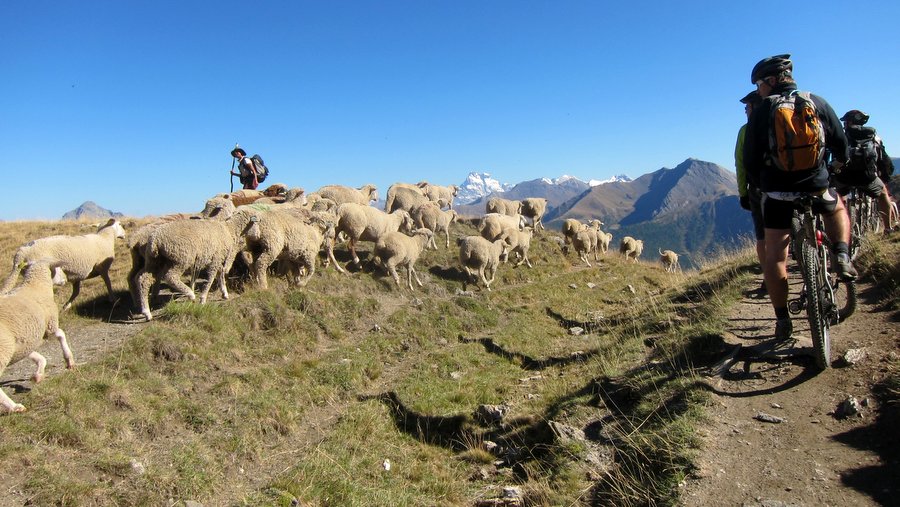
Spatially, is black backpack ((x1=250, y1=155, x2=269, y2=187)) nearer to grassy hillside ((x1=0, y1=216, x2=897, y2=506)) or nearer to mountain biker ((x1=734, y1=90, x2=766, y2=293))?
grassy hillside ((x1=0, y1=216, x2=897, y2=506))

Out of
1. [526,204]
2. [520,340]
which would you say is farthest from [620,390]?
[526,204]

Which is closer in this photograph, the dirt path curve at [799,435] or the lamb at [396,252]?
the dirt path curve at [799,435]

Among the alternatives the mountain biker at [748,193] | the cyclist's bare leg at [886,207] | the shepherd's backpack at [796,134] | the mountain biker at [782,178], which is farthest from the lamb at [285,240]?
the cyclist's bare leg at [886,207]

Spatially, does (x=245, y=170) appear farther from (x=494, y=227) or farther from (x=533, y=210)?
(x=533, y=210)

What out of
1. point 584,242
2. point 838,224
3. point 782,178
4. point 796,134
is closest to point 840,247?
point 838,224

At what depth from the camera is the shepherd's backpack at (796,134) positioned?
471cm

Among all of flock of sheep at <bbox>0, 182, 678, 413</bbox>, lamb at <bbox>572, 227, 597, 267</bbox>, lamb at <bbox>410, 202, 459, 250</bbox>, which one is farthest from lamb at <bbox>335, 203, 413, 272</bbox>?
lamb at <bbox>572, 227, 597, 267</bbox>

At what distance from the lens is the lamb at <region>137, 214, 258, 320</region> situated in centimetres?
929

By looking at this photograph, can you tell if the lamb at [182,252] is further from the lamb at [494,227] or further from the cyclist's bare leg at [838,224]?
the lamb at [494,227]

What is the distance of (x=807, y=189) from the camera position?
197 inches

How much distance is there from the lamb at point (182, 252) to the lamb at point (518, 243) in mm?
11410

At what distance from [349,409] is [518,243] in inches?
505

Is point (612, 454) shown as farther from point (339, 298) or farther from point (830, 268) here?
A: point (339, 298)

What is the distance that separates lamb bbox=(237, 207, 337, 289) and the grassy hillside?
62cm
